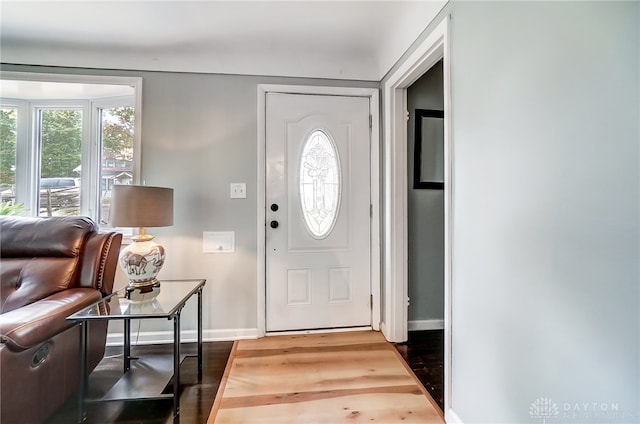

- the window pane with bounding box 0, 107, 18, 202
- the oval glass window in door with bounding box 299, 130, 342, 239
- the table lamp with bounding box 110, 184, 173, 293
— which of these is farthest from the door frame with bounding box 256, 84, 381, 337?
the window pane with bounding box 0, 107, 18, 202

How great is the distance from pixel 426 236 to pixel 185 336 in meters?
2.11

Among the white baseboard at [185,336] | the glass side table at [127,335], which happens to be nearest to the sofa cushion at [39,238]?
the glass side table at [127,335]

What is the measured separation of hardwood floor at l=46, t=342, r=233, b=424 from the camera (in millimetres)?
1432

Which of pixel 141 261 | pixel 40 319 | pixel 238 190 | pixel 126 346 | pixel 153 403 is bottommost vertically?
pixel 153 403

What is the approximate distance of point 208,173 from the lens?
2250mm

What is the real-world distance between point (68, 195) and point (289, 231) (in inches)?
74.7

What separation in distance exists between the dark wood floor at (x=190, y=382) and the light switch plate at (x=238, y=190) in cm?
115

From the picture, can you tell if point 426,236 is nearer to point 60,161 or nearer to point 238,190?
point 238,190

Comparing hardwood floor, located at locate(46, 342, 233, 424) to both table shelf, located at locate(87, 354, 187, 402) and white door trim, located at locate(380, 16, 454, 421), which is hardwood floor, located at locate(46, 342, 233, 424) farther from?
white door trim, located at locate(380, 16, 454, 421)

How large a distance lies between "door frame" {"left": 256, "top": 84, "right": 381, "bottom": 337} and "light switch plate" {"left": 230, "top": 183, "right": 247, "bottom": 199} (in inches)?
4.4

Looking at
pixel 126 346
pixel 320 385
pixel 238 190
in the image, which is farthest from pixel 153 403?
pixel 238 190

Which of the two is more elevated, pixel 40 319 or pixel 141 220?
pixel 141 220

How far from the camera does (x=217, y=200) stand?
226 cm

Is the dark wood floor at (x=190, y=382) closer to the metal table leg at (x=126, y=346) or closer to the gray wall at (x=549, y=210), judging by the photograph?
the metal table leg at (x=126, y=346)
